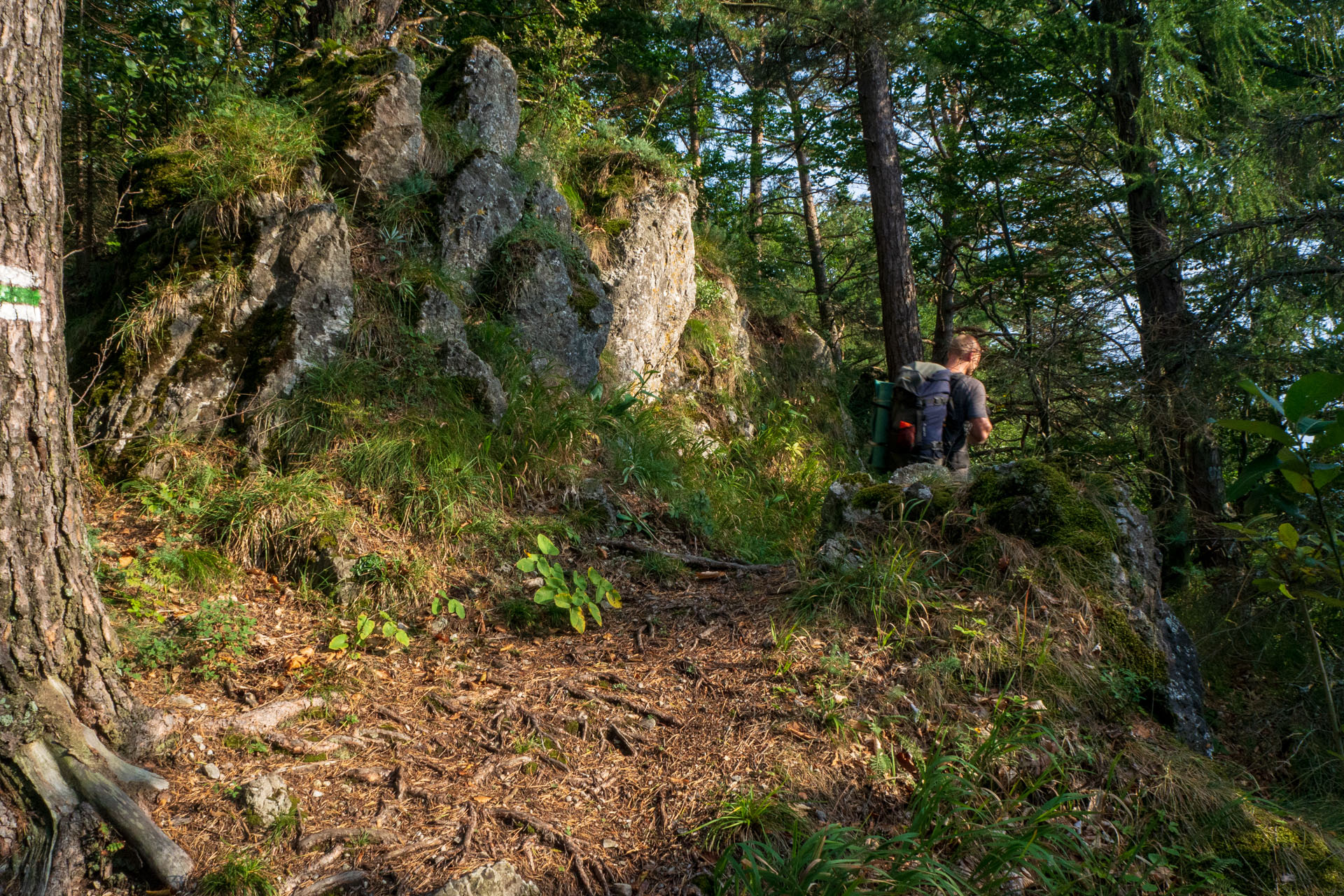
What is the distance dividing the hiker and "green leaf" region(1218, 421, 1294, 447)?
342cm

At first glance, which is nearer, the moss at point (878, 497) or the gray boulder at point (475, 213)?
the moss at point (878, 497)

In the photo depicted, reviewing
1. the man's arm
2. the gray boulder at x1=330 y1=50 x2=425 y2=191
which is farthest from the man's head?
the gray boulder at x1=330 y1=50 x2=425 y2=191

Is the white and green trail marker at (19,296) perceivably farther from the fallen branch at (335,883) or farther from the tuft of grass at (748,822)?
the tuft of grass at (748,822)

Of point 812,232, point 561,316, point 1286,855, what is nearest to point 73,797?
point 1286,855

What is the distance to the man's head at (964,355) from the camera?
5875 mm

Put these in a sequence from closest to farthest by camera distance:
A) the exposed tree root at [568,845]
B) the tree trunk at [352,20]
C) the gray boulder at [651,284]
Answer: the exposed tree root at [568,845]
the tree trunk at [352,20]
the gray boulder at [651,284]

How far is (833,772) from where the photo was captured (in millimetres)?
2893

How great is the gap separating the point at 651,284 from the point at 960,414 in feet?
14.0

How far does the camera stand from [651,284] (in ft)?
28.6

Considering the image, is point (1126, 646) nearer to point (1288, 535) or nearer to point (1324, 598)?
point (1324, 598)

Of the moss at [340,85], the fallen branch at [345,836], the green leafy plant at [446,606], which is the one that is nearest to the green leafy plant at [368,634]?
the green leafy plant at [446,606]

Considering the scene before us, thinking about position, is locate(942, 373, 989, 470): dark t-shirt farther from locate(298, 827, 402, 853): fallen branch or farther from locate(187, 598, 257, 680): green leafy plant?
locate(187, 598, 257, 680): green leafy plant

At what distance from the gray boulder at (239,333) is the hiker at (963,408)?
15.3 feet

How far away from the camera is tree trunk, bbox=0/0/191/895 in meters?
2.39
